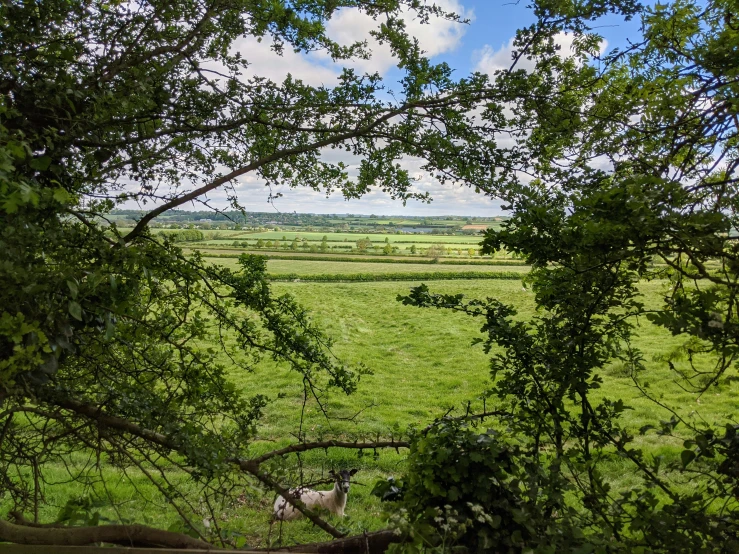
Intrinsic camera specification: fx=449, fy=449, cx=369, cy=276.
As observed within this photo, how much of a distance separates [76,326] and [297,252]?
3370 centimetres

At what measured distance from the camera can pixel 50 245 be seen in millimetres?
1861

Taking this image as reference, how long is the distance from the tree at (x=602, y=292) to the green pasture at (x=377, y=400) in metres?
0.31

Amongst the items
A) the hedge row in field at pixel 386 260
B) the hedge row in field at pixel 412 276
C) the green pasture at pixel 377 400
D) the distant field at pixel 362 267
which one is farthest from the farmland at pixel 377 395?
the hedge row in field at pixel 386 260

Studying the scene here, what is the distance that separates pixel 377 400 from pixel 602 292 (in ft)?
30.4

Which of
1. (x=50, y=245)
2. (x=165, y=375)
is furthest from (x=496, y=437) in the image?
(x=165, y=375)

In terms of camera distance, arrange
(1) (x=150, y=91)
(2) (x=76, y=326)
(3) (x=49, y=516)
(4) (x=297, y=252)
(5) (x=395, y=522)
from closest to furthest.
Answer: (5) (x=395, y=522)
(2) (x=76, y=326)
(1) (x=150, y=91)
(3) (x=49, y=516)
(4) (x=297, y=252)

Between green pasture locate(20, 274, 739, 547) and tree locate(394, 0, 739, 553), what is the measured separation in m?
0.31

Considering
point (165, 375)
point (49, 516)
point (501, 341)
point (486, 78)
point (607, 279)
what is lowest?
point (49, 516)

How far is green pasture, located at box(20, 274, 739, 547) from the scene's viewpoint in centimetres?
553

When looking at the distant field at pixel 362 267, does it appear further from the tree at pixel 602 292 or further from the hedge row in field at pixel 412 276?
the tree at pixel 602 292

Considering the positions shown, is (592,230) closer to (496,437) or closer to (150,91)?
(496,437)

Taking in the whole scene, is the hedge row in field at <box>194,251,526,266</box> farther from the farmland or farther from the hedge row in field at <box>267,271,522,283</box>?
the farmland

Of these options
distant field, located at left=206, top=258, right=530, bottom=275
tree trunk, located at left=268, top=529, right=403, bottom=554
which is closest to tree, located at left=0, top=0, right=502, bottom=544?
tree trunk, located at left=268, top=529, right=403, bottom=554

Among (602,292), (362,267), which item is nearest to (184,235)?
(602,292)
